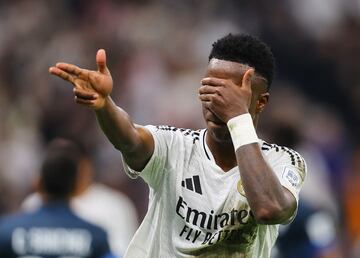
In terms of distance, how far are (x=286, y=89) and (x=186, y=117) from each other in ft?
6.29

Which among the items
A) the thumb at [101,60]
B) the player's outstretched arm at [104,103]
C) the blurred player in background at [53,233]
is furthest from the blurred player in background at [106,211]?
the thumb at [101,60]

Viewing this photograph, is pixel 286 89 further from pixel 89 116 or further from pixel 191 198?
pixel 191 198

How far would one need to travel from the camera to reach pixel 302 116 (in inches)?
578

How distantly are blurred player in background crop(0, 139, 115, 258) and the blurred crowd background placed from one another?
486cm

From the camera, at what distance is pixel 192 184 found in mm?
5848

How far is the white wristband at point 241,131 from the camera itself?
18.3 ft

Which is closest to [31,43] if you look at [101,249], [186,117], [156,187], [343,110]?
[186,117]

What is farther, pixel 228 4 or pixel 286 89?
pixel 228 4

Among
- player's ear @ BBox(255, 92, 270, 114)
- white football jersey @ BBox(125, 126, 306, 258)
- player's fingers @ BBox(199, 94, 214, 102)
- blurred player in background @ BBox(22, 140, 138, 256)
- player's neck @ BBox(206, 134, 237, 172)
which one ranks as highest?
player's fingers @ BBox(199, 94, 214, 102)

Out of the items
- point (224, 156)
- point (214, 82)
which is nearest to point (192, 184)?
point (224, 156)

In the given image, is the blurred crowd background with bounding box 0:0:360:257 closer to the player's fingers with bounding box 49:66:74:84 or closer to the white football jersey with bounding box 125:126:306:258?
the white football jersey with bounding box 125:126:306:258

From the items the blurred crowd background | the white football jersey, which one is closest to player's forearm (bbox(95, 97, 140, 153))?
the white football jersey

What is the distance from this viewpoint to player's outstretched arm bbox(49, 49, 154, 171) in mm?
5387

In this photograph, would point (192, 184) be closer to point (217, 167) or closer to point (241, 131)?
point (217, 167)
